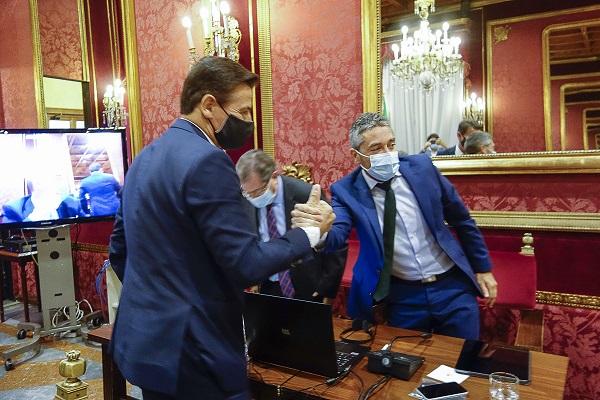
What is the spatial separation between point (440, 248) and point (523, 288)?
1.78 feet

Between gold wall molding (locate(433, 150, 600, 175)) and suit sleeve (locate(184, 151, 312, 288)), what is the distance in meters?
1.84

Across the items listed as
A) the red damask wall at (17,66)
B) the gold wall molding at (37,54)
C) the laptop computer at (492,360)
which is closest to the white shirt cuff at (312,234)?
the laptop computer at (492,360)

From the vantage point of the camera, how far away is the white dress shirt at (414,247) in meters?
2.22

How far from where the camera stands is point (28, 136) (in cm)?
393

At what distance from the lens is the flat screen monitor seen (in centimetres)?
389

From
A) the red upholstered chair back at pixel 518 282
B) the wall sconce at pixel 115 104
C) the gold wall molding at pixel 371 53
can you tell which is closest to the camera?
the red upholstered chair back at pixel 518 282

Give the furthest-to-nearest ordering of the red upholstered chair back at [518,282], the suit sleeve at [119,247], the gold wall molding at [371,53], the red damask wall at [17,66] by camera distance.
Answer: the red damask wall at [17,66]
the gold wall molding at [371,53]
the red upholstered chair back at [518,282]
the suit sleeve at [119,247]

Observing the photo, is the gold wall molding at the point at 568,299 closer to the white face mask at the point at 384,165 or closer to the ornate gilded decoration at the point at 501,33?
the white face mask at the point at 384,165

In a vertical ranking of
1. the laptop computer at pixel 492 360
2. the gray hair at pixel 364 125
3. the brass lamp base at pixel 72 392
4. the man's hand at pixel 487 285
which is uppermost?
the gray hair at pixel 364 125

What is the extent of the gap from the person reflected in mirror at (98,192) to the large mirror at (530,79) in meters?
2.77

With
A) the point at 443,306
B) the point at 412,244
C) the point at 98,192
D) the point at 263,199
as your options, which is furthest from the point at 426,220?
the point at 98,192

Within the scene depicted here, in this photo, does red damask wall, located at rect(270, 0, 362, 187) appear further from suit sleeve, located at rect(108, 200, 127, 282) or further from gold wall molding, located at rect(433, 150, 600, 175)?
suit sleeve, located at rect(108, 200, 127, 282)

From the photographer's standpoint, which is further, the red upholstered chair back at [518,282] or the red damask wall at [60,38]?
the red damask wall at [60,38]

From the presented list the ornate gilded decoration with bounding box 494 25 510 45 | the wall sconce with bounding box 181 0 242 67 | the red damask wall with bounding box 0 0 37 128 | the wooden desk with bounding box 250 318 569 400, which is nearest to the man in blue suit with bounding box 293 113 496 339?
the wooden desk with bounding box 250 318 569 400
